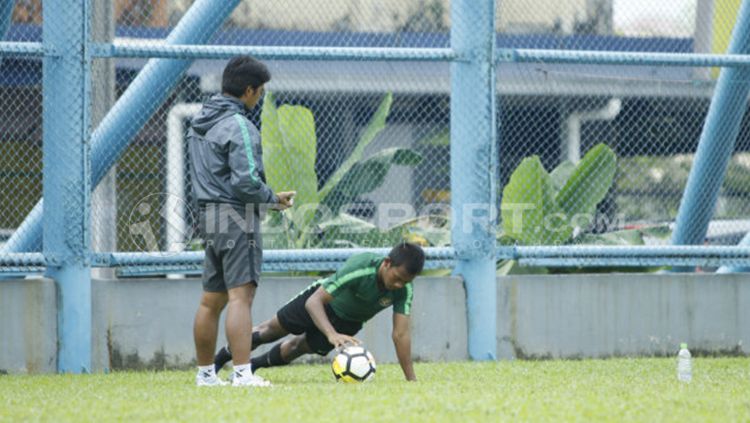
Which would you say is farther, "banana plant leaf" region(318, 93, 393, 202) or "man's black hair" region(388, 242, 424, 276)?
"banana plant leaf" region(318, 93, 393, 202)

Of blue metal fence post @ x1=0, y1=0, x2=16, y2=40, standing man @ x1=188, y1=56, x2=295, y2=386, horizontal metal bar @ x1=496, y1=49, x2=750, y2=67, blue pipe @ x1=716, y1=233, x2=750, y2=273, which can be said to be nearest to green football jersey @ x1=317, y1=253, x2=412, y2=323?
standing man @ x1=188, y1=56, x2=295, y2=386

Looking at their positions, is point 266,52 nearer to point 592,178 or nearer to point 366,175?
point 366,175

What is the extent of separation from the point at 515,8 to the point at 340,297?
3.77 m

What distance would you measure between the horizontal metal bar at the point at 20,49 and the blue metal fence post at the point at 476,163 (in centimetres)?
265

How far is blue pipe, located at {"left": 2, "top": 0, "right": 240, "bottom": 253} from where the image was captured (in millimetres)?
8328

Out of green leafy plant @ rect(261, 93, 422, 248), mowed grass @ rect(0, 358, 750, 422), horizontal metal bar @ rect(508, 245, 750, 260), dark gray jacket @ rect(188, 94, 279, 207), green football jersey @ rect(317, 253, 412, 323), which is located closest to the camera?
mowed grass @ rect(0, 358, 750, 422)

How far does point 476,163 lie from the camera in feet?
28.4

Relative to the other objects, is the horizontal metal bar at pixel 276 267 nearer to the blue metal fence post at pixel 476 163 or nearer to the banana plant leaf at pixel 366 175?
the blue metal fence post at pixel 476 163

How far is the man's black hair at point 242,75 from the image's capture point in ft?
21.6

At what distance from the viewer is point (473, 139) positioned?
28.5 feet

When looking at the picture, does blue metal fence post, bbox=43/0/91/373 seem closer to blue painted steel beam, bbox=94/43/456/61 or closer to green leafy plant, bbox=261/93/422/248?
blue painted steel beam, bbox=94/43/456/61

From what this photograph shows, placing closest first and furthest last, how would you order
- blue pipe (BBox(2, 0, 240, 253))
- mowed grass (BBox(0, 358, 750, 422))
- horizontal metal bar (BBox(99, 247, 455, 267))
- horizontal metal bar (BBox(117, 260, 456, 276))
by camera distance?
1. mowed grass (BBox(0, 358, 750, 422))
2. horizontal metal bar (BBox(99, 247, 455, 267))
3. horizontal metal bar (BBox(117, 260, 456, 276))
4. blue pipe (BBox(2, 0, 240, 253))

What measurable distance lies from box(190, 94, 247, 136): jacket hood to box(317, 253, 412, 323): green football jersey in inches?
41.4

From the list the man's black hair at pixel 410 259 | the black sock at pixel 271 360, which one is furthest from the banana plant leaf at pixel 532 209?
the man's black hair at pixel 410 259
